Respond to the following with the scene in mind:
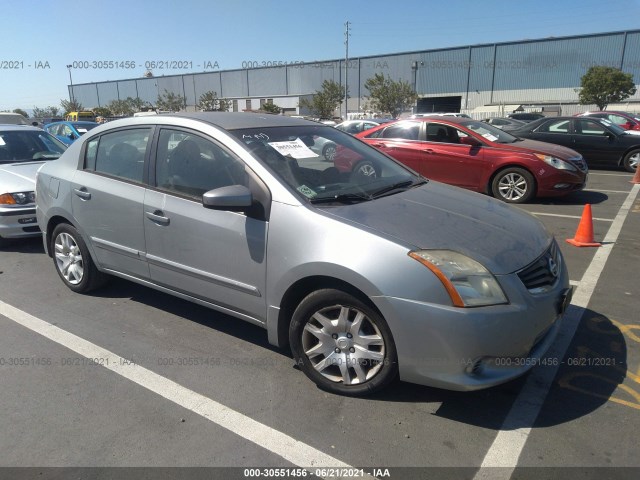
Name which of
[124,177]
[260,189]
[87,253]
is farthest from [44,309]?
[260,189]

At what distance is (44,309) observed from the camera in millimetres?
4258

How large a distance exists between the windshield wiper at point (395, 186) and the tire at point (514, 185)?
5.25m

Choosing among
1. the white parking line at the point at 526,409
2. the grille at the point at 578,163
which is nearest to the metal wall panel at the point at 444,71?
the grille at the point at 578,163

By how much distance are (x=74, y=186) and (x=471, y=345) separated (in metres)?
3.59

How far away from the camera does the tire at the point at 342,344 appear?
270 cm

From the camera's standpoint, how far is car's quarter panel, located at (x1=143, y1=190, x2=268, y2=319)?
3.06 meters

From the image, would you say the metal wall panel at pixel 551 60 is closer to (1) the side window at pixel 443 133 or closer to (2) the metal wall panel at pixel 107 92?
(1) the side window at pixel 443 133

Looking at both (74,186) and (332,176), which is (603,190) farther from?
(74,186)

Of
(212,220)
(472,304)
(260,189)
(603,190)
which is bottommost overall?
(603,190)

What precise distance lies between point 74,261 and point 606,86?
166 ft

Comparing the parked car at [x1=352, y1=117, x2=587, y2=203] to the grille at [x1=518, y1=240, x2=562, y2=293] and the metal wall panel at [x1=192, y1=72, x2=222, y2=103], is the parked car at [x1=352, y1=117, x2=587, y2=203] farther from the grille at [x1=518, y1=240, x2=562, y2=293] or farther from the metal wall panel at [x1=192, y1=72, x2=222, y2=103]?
the metal wall panel at [x1=192, y1=72, x2=222, y2=103]

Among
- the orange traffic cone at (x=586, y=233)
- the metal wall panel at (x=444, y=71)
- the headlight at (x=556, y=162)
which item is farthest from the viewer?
the metal wall panel at (x=444, y=71)

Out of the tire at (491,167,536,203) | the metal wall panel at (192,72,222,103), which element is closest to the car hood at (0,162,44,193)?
the tire at (491,167,536,203)

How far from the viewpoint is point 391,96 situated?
52281mm
